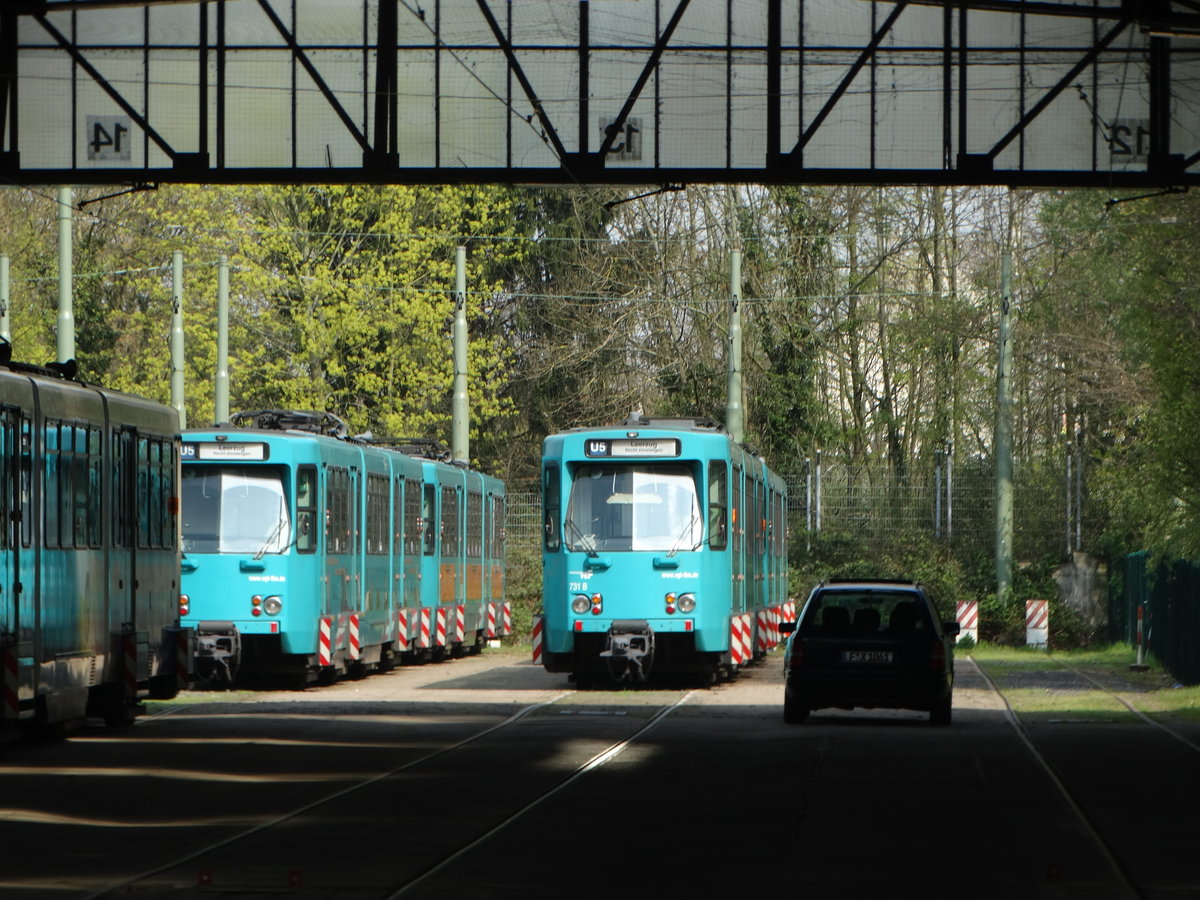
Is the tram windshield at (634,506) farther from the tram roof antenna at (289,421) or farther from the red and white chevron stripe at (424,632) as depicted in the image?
the red and white chevron stripe at (424,632)

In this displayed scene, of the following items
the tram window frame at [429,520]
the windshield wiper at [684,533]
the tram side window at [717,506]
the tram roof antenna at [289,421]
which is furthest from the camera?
the tram window frame at [429,520]

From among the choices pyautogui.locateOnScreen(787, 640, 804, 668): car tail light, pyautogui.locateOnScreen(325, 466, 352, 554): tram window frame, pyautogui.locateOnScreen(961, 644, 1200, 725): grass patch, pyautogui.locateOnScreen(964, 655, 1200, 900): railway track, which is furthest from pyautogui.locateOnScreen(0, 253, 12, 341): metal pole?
pyautogui.locateOnScreen(787, 640, 804, 668): car tail light

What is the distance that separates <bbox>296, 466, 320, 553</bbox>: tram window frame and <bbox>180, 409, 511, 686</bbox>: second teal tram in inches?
0.7

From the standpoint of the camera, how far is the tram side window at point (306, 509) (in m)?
31.0

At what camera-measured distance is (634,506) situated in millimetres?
31422

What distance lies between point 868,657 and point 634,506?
26.1ft

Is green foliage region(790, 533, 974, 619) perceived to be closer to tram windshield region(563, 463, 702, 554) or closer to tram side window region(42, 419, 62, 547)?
tram windshield region(563, 463, 702, 554)

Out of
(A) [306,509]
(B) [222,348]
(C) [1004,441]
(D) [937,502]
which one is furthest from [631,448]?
(D) [937,502]

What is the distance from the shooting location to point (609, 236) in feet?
203

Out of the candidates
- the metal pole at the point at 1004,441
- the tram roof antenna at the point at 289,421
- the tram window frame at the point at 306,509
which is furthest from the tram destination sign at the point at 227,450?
the metal pole at the point at 1004,441

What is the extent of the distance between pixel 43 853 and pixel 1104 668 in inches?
1178

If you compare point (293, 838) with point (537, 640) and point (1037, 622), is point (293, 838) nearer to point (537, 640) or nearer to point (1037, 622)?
point (537, 640)

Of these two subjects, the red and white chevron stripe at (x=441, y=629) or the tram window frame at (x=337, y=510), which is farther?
the red and white chevron stripe at (x=441, y=629)

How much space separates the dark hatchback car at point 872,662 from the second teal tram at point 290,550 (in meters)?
8.84
